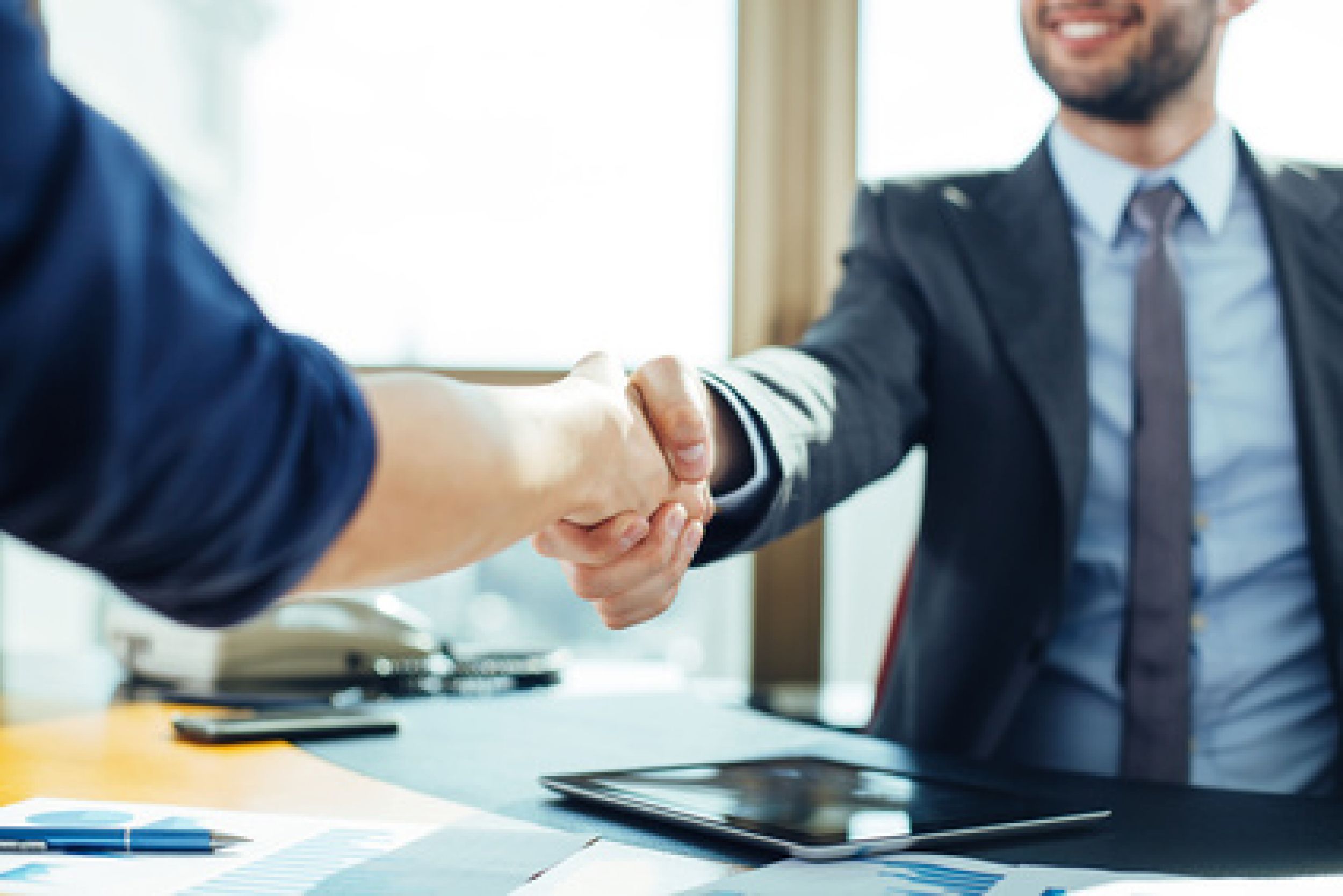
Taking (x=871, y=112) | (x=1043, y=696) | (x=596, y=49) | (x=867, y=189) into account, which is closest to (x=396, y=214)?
(x=596, y=49)

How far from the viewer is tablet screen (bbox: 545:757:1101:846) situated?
72cm

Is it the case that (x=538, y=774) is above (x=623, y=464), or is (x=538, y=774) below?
below

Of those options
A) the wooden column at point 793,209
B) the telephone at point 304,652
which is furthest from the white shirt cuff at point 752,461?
the wooden column at point 793,209

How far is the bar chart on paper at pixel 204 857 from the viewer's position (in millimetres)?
625

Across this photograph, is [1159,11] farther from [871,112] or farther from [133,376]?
[133,376]

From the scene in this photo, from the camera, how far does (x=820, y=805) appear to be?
2.57 ft

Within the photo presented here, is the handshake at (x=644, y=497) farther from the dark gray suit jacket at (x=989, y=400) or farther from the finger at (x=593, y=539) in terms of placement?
the dark gray suit jacket at (x=989, y=400)

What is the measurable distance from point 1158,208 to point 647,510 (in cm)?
86

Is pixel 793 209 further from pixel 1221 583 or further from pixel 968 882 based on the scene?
pixel 968 882

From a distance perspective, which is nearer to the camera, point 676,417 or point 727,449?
point 676,417

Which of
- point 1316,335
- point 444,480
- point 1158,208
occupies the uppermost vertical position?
point 1158,208

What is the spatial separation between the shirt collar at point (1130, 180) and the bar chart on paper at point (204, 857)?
44.5 inches

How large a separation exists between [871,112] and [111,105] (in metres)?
1.64

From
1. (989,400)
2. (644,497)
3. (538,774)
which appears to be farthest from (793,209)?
(538,774)
